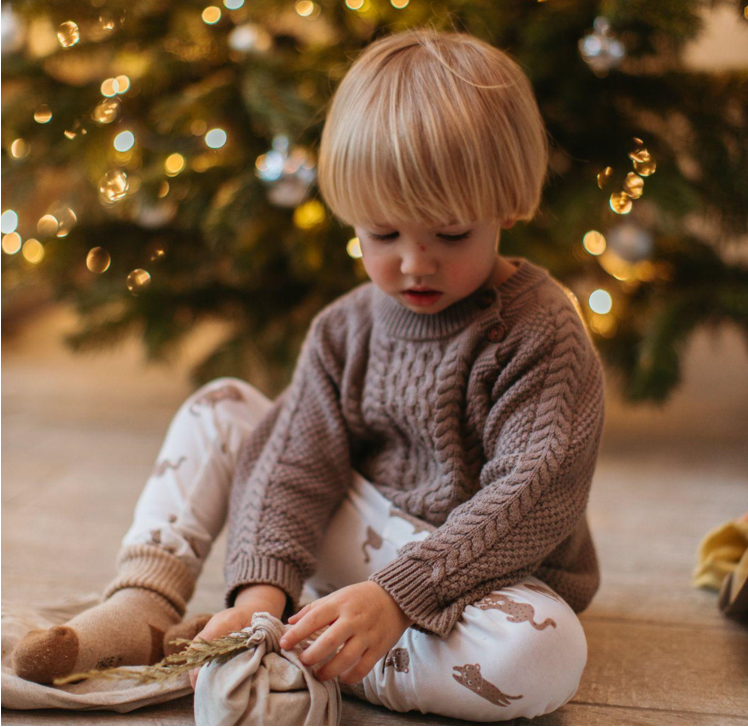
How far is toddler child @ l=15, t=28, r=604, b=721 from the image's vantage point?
2.24ft

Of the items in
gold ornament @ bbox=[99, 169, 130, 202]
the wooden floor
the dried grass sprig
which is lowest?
the wooden floor

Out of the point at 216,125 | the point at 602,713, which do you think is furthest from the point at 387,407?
the point at 216,125

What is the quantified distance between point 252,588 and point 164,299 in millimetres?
894

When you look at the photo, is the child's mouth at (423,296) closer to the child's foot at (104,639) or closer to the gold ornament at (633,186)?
the child's foot at (104,639)

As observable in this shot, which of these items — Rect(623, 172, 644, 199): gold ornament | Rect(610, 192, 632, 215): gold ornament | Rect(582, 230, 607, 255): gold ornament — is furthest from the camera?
Rect(582, 230, 607, 255): gold ornament

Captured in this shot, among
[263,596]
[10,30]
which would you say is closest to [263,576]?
[263,596]

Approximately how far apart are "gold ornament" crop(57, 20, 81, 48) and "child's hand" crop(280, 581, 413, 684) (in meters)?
1.11

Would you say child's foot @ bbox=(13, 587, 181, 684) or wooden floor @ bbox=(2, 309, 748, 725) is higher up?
child's foot @ bbox=(13, 587, 181, 684)

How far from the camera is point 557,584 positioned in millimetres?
805

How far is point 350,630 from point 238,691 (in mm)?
93

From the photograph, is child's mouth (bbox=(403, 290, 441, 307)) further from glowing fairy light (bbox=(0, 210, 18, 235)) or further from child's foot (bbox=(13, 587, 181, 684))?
glowing fairy light (bbox=(0, 210, 18, 235))

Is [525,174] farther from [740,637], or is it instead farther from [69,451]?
[69,451]

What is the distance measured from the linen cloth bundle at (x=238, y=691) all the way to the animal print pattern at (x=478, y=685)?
0.10 metres

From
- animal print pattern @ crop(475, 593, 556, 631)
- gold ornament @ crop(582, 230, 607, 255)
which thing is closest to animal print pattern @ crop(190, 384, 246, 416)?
animal print pattern @ crop(475, 593, 556, 631)
